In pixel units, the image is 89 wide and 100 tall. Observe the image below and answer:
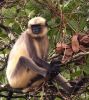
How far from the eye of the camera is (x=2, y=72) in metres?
5.09

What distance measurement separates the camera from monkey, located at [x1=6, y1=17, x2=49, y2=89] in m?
4.63

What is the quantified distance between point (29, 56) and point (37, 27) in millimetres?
358

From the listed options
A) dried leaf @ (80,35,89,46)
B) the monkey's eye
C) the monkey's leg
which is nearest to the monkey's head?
the monkey's eye

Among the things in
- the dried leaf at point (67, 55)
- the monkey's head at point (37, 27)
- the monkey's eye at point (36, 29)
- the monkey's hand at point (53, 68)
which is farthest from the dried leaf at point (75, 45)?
the monkey's eye at point (36, 29)

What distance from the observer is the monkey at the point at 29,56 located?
4629 millimetres

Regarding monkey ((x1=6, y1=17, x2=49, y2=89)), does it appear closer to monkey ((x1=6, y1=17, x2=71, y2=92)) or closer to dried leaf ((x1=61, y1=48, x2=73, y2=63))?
monkey ((x1=6, y1=17, x2=71, y2=92))

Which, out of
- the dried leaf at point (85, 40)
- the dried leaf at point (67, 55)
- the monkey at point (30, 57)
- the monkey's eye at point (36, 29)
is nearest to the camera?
the dried leaf at point (67, 55)

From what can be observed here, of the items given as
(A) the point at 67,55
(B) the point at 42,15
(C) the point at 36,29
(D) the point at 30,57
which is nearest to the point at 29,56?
(D) the point at 30,57

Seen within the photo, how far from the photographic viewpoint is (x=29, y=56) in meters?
4.75

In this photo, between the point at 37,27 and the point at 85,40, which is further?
the point at 37,27

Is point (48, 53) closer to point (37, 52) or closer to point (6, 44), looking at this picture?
point (37, 52)

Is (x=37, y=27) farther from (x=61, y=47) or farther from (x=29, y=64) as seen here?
(x=61, y=47)

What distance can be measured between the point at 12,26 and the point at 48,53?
0.54 metres

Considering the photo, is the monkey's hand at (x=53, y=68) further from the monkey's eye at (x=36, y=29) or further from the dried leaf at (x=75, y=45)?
A: the monkey's eye at (x=36, y=29)
